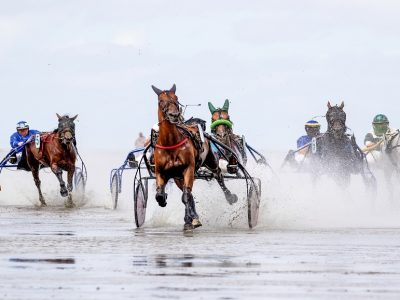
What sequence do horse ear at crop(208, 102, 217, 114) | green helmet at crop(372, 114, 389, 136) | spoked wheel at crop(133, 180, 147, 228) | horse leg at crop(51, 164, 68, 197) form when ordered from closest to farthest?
spoked wheel at crop(133, 180, 147, 228) < horse ear at crop(208, 102, 217, 114) < horse leg at crop(51, 164, 68, 197) < green helmet at crop(372, 114, 389, 136)

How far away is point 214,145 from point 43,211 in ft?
26.1

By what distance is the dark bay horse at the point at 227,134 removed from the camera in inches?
817

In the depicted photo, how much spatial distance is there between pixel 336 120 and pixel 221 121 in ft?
16.1

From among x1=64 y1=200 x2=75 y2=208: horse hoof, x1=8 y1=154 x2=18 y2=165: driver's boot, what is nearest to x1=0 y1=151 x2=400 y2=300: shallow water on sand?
x1=64 y1=200 x2=75 y2=208: horse hoof

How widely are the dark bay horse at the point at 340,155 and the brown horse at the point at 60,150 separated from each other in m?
6.04

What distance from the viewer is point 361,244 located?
1588 cm

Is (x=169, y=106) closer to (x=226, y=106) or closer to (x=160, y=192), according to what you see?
(x=160, y=192)

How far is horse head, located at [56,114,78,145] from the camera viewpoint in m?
30.1

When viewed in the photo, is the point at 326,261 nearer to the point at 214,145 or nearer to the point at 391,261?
the point at 391,261

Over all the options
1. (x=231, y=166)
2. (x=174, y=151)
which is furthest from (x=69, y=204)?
(x=174, y=151)

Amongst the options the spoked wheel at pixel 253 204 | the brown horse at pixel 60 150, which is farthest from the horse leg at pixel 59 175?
the spoked wheel at pixel 253 204

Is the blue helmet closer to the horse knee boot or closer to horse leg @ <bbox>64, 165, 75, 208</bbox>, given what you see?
horse leg @ <bbox>64, 165, 75, 208</bbox>

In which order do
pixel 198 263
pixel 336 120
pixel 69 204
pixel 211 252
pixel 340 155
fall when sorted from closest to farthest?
1. pixel 198 263
2. pixel 211 252
3. pixel 336 120
4. pixel 340 155
5. pixel 69 204

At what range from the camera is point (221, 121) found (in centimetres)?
2161
